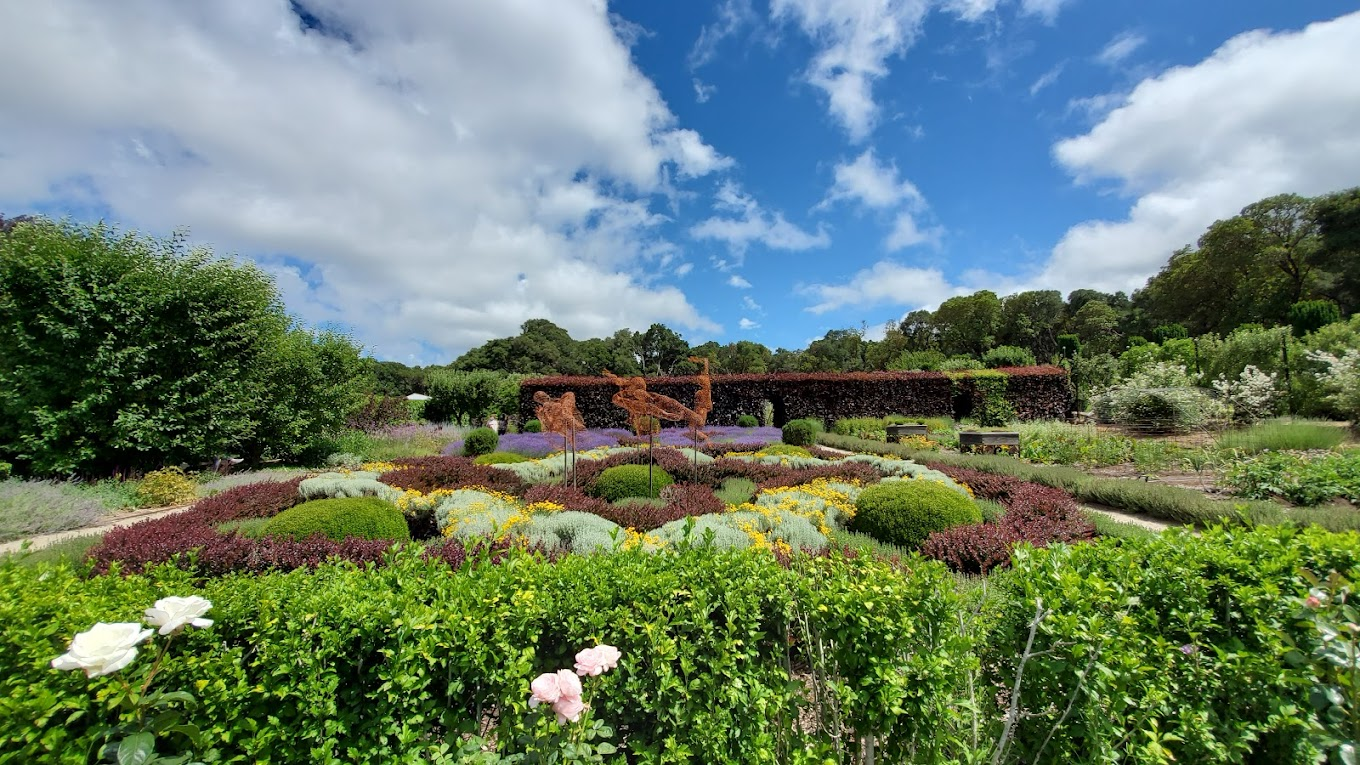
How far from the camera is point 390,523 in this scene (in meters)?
4.91

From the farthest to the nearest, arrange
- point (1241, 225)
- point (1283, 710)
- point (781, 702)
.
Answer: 1. point (1241, 225)
2. point (781, 702)
3. point (1283, 710)

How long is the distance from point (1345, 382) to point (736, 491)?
15240mm

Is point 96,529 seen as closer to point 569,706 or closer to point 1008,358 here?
point 569,706

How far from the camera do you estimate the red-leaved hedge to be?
4.42m

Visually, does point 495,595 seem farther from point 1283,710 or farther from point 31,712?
point 1283,710

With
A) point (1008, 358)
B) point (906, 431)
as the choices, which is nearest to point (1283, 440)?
point (906, 431)

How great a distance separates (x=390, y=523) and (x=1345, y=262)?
44.4m

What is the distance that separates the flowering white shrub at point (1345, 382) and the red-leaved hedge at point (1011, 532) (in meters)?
10.9

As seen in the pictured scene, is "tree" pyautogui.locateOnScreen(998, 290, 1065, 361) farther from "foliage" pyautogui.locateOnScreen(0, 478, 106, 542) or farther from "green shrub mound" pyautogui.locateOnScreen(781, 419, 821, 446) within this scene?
"foliage" pyautogui.locateOnScreen(0, 478, 106, 542)

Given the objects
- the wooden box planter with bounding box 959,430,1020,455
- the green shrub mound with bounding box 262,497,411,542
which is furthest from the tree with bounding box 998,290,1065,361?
the green shrub mound with bounding box 262,497,411,542

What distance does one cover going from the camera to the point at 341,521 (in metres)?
4.65

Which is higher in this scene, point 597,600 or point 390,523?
point 597,600

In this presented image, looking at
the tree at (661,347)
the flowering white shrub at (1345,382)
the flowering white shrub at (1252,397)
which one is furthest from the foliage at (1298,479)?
the tree at (661,347)

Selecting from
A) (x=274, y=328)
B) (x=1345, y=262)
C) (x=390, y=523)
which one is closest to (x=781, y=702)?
(x=390, y=523)
